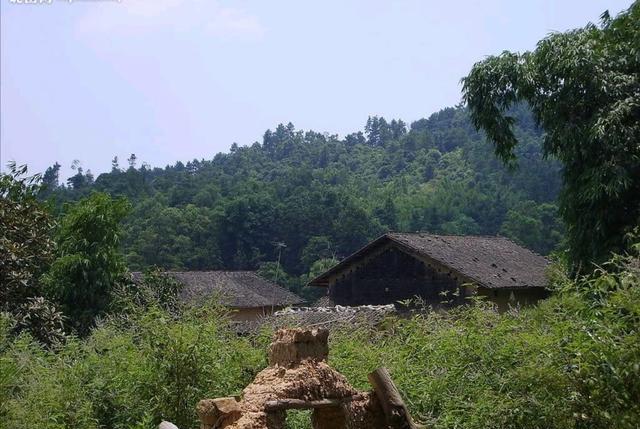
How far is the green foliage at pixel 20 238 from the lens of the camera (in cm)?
1376

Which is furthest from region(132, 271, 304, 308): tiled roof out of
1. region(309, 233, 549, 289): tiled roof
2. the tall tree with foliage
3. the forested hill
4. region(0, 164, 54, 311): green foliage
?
region(0, 164, 54, 311): green foliage

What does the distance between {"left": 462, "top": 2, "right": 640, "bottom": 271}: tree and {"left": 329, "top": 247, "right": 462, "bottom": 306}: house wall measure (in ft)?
29.9

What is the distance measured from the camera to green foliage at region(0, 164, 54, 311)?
45.1ft

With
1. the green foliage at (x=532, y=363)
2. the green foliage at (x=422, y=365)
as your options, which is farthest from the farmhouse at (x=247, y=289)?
the green foliage at (x=532, y=363)

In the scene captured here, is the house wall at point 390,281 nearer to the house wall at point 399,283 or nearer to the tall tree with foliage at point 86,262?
the house wall at point 399,283

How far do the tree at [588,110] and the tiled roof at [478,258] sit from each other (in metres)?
8.19

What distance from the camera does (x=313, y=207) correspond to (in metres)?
48.5

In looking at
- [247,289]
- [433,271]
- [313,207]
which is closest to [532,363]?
[433,271]

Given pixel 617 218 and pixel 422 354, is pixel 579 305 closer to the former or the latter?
pixel 422 354

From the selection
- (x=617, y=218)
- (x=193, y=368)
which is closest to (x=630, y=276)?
(x=193, y=368)

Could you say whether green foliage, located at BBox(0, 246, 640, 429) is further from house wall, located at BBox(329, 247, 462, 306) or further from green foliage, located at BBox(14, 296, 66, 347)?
house wall, located at BBox(329, 247, 462, 306)

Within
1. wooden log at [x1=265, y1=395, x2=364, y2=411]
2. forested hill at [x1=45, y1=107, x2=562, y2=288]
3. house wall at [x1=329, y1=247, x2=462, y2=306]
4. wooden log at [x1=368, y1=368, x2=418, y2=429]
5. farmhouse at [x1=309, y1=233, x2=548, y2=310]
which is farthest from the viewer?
forested hill at [x1=45, y1=107, x2=562, y2=288]

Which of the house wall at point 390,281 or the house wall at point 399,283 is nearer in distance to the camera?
the house wall at point 399,283

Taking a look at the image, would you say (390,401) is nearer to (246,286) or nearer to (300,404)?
(300,404)
